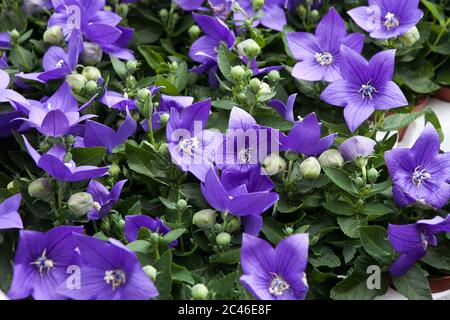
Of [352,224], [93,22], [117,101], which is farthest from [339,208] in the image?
[93,22]

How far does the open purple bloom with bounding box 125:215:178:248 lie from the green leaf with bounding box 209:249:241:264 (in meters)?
0.08

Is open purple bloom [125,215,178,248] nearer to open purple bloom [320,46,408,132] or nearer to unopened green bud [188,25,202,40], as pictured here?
open purple bloom [320,46,408,132]

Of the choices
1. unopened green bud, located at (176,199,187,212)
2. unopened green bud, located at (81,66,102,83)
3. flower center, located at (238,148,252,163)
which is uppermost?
unopened green bud, located at (81,66,102,83)

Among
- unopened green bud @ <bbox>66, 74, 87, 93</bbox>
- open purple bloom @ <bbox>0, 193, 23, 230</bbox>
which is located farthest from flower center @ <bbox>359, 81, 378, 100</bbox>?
open purple bloom @ <bbox>0, 193, 23, 230</bbox>

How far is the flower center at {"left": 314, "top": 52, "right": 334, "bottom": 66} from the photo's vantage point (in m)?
1.54

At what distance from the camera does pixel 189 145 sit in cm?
130

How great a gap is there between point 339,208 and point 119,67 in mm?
559

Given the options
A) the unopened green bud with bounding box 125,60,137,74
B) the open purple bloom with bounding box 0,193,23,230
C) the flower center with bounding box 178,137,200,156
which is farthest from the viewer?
the unopened green bud with bounding box 125,60,137,74

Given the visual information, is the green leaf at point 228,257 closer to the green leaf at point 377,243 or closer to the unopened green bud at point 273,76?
the green leaf at point 377,243

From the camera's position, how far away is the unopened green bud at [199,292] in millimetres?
1092

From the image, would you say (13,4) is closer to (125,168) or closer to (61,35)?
(61,35)

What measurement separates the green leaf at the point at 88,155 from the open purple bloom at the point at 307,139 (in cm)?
32

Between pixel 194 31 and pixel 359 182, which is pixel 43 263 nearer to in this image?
pixel 359 182
